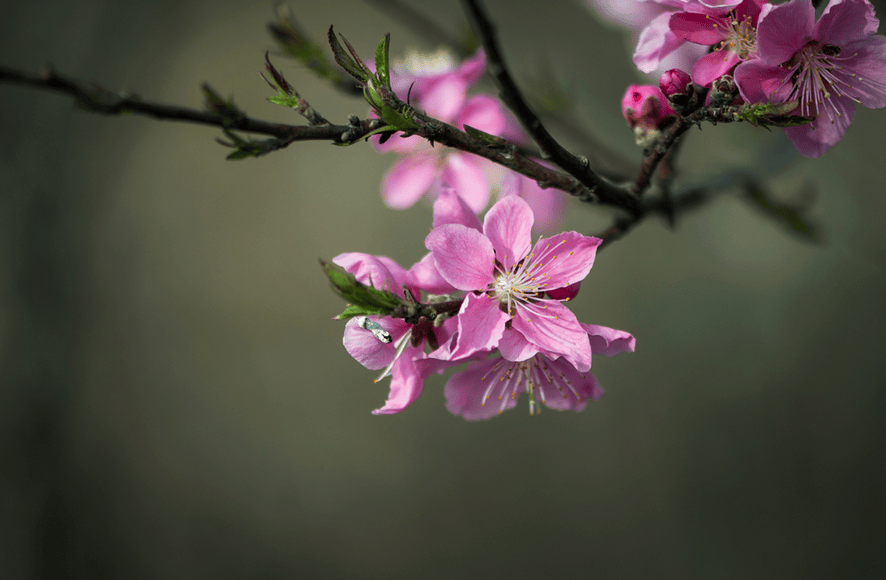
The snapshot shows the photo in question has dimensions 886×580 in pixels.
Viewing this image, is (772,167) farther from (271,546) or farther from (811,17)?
(271,546)

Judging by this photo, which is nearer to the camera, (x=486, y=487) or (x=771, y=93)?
(x=771, y=93)

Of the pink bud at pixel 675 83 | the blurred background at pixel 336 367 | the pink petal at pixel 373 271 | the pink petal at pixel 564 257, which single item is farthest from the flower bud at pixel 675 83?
the blurred background at pixel 336 367

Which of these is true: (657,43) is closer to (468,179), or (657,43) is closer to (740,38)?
(740,38)

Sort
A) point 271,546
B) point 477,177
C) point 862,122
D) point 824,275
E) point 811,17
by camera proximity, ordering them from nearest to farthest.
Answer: point 811,17
point 477,177
point 862,122
point 824,275
point 271,546

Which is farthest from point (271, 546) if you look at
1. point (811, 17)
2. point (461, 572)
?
point (811, 17)

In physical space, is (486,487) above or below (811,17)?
below

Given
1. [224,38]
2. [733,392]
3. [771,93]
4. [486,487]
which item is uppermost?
[224,38]

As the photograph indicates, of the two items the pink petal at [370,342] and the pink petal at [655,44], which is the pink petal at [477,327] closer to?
the pink petal at [370,342]

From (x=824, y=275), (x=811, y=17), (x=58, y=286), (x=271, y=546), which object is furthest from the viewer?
(x=58, y=286)
